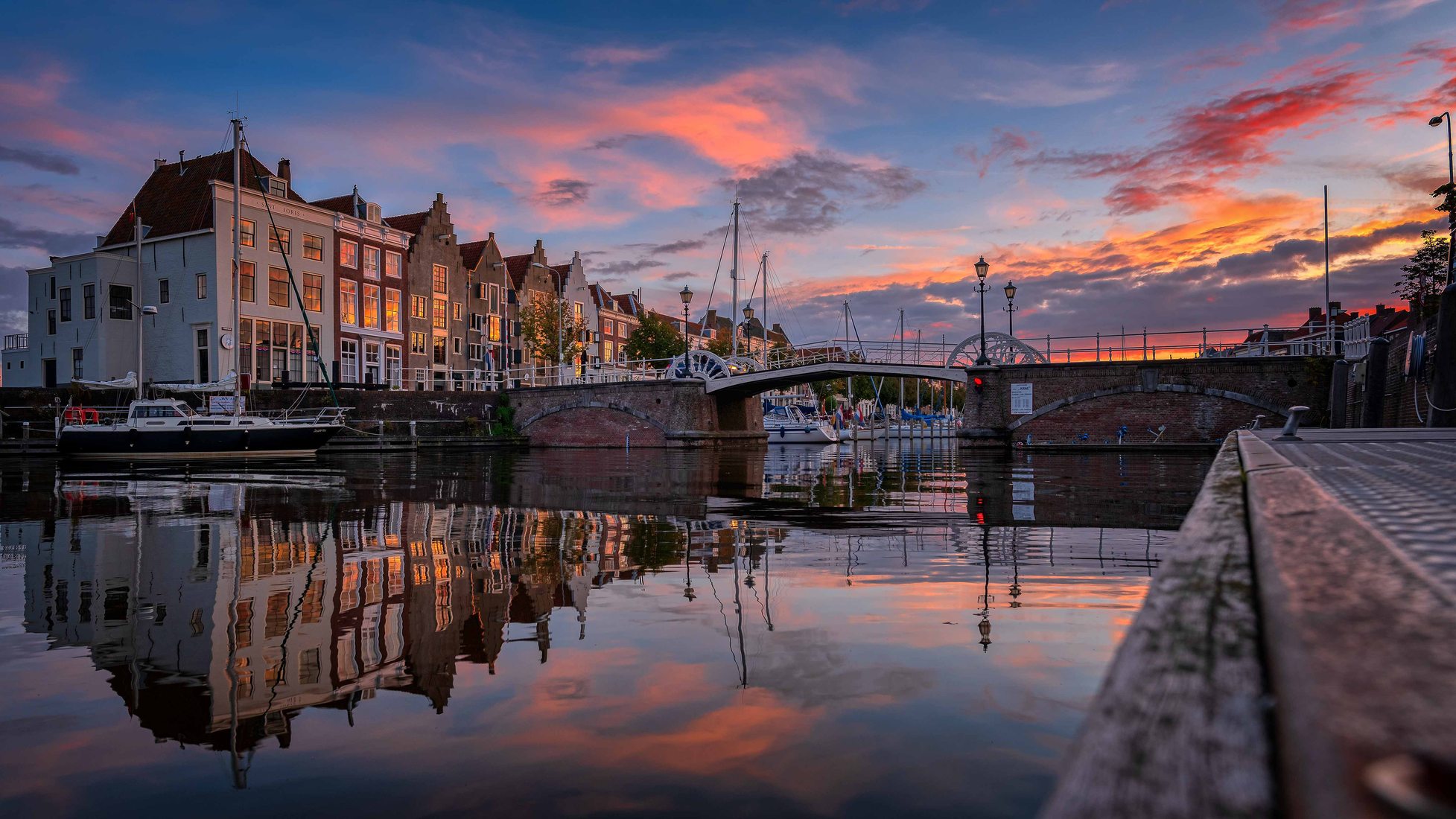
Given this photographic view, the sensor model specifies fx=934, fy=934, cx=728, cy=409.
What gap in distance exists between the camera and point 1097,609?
4594 mm

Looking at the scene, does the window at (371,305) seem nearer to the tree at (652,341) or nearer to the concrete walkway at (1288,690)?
the tree at (652,341)

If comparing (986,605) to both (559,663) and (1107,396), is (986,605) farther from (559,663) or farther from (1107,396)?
(1107,396)

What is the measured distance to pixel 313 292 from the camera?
136ft

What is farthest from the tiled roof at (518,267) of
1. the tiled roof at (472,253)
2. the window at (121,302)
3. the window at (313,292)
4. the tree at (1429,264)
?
the tree at (1429,264)

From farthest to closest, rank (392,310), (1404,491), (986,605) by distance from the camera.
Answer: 1. (392,310)
2. (986,605)
3. (1404,491)

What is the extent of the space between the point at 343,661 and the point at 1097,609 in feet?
11.4

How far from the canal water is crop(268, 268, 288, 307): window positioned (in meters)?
33.8

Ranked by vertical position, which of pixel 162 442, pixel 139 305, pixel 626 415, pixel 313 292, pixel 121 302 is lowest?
pixel 162 442

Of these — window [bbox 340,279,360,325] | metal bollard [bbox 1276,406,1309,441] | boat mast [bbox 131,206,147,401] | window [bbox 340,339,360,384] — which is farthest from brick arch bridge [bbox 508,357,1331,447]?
metal bollard [bbox 1276,406,1309,441]

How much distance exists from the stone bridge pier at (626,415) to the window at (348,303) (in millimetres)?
8025

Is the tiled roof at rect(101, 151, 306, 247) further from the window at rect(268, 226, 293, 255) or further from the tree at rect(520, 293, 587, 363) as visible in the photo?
the tree at rect(520, 293, 587, 363)

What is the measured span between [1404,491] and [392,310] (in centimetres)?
4758

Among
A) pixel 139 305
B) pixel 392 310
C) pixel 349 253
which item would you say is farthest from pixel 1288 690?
pixel 392 310

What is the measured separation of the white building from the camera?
3797 centimetres
